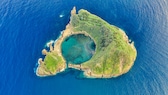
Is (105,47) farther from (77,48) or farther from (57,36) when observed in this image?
(57,36)

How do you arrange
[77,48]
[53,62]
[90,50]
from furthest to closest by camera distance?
[77,48], [90,50], [53,62]

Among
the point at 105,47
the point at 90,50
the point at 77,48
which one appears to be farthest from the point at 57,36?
the point at 105,47

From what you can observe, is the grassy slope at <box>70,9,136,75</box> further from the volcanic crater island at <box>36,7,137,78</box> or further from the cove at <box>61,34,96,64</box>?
the cove at <box>61,34,96,64</box>

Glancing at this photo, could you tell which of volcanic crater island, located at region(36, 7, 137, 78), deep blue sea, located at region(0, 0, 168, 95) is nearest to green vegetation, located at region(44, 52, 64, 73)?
volcanic crater island, located at region(36, 7, 137, 78)

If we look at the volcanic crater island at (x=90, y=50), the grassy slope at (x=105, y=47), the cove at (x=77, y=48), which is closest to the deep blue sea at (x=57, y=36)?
the volcanic crater island at (x=90, y=50)

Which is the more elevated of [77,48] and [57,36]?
[57,36]

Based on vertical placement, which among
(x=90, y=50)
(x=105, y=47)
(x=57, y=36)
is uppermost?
(x=57, y=36)

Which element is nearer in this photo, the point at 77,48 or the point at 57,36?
the point at 77,48

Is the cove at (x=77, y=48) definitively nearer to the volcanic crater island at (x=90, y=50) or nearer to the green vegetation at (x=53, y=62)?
the volcanic crater island at (x=90, y=50)
